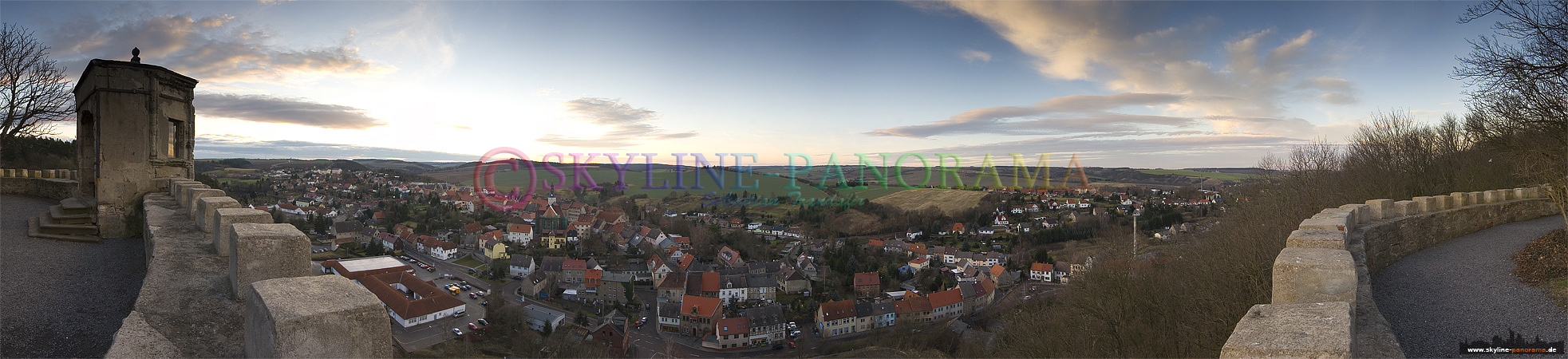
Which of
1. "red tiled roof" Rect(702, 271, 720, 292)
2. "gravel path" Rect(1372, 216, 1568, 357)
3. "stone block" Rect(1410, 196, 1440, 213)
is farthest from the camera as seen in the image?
"red tiled roof" Rect(702, 271, 720, 292)

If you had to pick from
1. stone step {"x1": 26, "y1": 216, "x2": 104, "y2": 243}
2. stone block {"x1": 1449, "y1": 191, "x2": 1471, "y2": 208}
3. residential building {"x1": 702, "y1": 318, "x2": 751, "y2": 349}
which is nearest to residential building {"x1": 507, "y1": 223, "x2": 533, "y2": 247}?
residential building {"x1": 702, "y1": 318, "x2": 751, "y2": 349}

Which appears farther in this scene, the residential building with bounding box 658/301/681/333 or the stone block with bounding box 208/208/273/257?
the residential building with bounding box 658/301/681/333

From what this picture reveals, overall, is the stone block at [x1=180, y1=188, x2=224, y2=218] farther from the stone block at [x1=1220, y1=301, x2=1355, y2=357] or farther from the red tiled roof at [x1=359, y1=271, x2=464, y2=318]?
the red tiled roof at [x1=359, y1=271, x2=464, y2=318]

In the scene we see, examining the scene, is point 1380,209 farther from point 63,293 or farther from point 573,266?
point 573,266

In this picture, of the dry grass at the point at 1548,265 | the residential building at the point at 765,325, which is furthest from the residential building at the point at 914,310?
the dry grass at the point at 1548,265

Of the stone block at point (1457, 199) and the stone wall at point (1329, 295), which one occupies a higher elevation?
the stone block at point (1457, 199)

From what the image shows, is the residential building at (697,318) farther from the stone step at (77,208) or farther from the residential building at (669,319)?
the stone step at (77,208)

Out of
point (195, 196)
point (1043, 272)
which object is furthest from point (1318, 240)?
point (1043, 272)
